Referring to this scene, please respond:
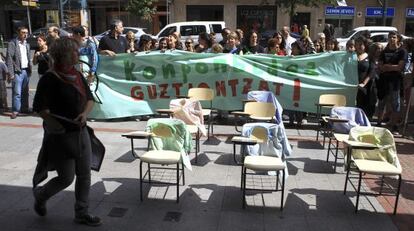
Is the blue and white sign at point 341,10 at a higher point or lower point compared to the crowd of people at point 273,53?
higher

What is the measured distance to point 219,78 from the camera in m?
8.80

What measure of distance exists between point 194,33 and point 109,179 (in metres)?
16.9

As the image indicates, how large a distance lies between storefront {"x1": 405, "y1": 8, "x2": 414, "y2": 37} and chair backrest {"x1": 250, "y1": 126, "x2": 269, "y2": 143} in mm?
31231

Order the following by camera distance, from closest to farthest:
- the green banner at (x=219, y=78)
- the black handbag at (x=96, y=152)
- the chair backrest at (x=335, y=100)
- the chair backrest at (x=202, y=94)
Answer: the black handbag at (x=96, y=152), the chair backrest at (x=335, y=100), the chair backrest at (x=202, y=94), the green banner at (x=219, y=78)

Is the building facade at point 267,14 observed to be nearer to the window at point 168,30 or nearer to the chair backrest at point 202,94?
the window at point 168,30

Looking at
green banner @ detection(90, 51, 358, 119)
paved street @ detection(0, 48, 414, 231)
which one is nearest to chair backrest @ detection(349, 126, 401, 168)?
paved street @ detection(0, 48, 414, 231)

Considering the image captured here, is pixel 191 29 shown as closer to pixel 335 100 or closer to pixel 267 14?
pixel 267 14

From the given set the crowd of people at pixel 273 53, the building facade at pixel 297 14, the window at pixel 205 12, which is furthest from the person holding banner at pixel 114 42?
the window at pixel 205 12

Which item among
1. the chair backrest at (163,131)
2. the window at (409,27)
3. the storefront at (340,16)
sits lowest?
the chair backrest at (163,131)

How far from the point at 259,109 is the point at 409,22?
30.4m

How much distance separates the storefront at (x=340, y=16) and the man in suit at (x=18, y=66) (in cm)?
2680

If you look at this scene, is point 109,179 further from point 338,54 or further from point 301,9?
point 301,9

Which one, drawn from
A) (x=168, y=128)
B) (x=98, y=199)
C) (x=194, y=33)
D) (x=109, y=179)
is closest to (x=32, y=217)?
(x=98, y=199)

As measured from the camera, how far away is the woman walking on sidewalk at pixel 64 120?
3.96 m
